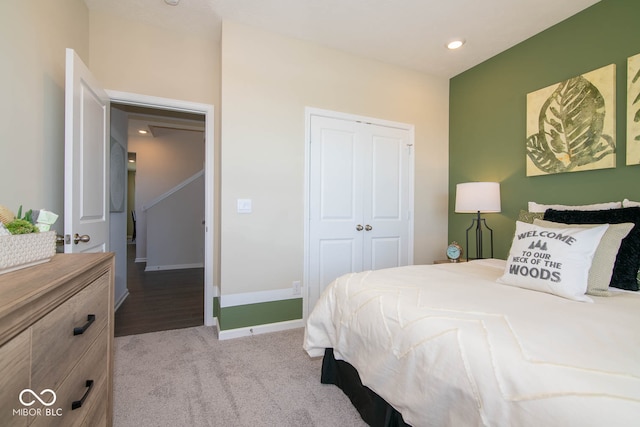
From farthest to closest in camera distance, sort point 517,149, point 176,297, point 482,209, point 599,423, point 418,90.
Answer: point 176,297 < point 418,90 < point 517,149 < point 482,209 < point 599,423

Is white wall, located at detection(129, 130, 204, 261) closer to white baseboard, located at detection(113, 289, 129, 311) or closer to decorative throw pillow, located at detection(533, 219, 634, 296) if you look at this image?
white baseboard, located at detection(113, 289, 129, 311)

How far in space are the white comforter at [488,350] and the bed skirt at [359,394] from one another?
128mm

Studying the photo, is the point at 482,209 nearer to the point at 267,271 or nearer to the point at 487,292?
the point at 487,292

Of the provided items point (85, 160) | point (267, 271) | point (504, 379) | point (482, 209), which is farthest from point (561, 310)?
point (85, 160)

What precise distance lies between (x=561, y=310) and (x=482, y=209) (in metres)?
1.57

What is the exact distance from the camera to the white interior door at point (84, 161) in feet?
5.46

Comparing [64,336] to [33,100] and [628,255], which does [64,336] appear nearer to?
[33,100]

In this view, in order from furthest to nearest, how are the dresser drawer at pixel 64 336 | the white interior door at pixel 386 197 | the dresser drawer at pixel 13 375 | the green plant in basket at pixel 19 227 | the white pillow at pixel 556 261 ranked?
the white interior door at pixel 386 197 → the white pillow at pixel 556 261 → the green plant in basket at pixel 19 227 → the dresser drawer at pixel 64 336 → the dresser drawer at pixel 13 375

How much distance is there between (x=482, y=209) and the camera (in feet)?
8.55

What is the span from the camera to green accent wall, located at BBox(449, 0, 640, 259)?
6.83 ft

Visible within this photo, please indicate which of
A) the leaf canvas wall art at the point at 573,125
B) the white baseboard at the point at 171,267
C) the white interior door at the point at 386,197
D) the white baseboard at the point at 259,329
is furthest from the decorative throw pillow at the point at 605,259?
the white baseboard at the point at 171,267

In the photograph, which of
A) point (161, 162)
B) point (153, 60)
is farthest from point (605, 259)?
point (161, 162)

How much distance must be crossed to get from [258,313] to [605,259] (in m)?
2.41

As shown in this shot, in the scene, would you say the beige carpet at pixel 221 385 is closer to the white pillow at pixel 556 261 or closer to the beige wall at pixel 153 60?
the white pillow at pixel 556 261
